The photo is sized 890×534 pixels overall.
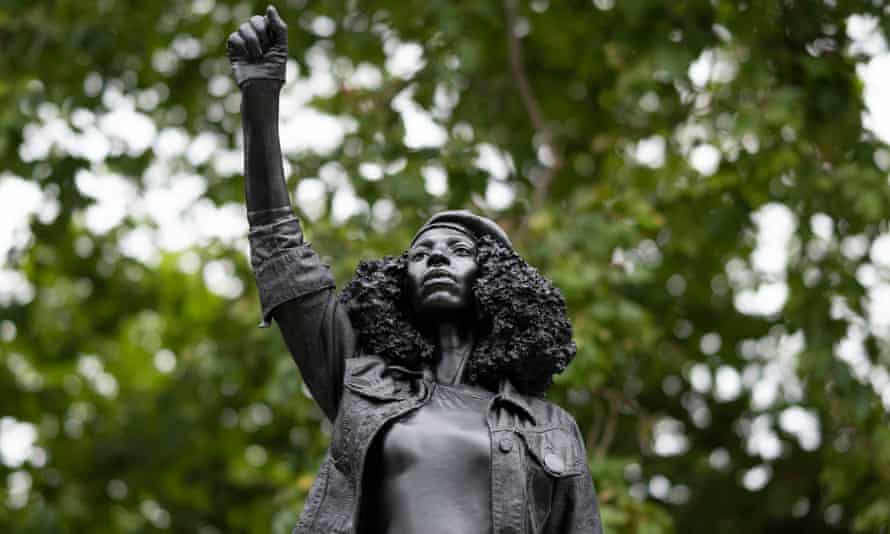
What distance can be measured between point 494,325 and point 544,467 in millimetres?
505

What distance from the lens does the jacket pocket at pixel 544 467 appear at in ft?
15.4

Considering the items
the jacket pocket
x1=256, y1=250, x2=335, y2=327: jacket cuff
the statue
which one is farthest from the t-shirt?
x1=256, y1=250, x2=335, y2=327: jacket cuff

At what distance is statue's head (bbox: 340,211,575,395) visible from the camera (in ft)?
16.3

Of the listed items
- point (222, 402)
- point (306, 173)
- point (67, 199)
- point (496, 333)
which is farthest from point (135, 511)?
point (496, 333)

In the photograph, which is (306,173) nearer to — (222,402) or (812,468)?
(222,402)

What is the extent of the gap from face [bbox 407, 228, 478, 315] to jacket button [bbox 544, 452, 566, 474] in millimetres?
577

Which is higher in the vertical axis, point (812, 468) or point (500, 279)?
point (500, 279)

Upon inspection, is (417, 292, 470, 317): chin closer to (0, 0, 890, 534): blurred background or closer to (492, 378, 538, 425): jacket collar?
(492, 378, 538, 425): jacket collar

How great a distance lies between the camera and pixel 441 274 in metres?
4.99

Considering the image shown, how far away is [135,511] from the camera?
13.4 m

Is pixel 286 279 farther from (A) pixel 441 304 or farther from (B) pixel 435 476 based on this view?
(B) pixel 435 476

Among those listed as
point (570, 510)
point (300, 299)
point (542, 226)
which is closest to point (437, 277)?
point (300, 299)

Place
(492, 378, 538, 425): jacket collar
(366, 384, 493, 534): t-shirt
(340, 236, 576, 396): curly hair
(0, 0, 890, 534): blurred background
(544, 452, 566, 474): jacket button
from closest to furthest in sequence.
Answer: (366, 384, 493, 534): t-shirt < (544, 452, 566, 474): jacket button < (492, 378, 538, 425): jacket collar < (340, 236, 576, 396): curly hair < (0, 0, 890, 534): blurred background

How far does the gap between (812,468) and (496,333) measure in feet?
24.6
